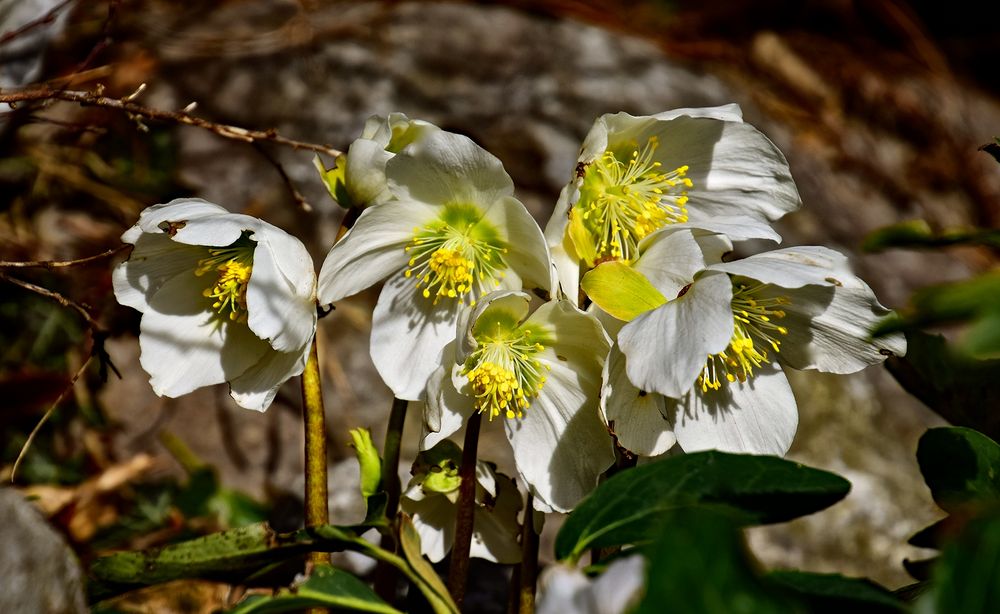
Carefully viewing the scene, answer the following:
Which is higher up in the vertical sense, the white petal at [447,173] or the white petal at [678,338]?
the white petal at [447,173]

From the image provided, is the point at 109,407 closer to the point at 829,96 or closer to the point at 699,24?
the point at 699,24

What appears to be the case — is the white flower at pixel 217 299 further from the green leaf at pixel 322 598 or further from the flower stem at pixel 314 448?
the green leaf at pixel 322 598

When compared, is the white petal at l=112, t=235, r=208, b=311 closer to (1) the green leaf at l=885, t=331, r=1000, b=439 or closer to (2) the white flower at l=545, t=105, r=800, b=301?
(2) the white flower at l=545, t=105, r=800, b=301

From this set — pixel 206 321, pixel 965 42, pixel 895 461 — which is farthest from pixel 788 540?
pixel 965 42

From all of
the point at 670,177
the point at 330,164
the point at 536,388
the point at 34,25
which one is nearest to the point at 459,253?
the point at 536,388

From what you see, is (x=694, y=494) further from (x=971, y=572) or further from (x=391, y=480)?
(x=391, y=480)

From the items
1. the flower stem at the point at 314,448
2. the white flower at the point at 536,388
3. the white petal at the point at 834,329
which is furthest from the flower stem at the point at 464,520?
the white petal at the point at 834,329
